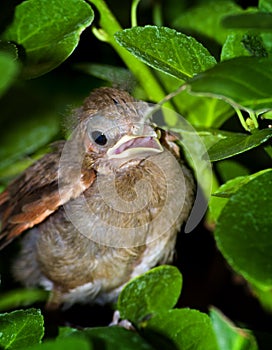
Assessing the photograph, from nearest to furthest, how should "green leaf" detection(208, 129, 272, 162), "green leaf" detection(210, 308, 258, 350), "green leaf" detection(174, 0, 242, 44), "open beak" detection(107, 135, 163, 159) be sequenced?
"green leaf" detection(210, 308, 258, 350) < "green leaf" detection(208, 129, 272, 162) < "open beak" detection(107, 135, 163, 159) < "green leaf" detection(174, 0, 242, 44)

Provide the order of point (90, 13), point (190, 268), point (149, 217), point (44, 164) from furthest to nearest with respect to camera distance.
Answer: point (190, 268) → point (44, 164) → point (149, 217) → point (90, 13)

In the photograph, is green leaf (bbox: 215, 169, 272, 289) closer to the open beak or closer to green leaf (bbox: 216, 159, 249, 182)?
the open beak

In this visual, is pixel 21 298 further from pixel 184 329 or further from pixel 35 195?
pixel 184 329

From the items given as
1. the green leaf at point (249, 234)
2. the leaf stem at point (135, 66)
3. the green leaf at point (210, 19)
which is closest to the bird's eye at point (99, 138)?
the leaf stem at point (135, 66)

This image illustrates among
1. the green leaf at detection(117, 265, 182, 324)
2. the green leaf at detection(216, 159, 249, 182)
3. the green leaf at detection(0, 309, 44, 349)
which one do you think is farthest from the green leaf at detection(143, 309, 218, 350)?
the green leaf at detection(216, 159, 249, 182)

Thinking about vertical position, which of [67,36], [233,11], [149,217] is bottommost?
[149,217]

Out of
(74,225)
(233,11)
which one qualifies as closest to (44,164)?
(74,225)

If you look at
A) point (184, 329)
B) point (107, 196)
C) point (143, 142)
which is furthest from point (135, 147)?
point (184, 329)

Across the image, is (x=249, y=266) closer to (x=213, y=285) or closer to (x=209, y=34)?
(x=209, y=34)
